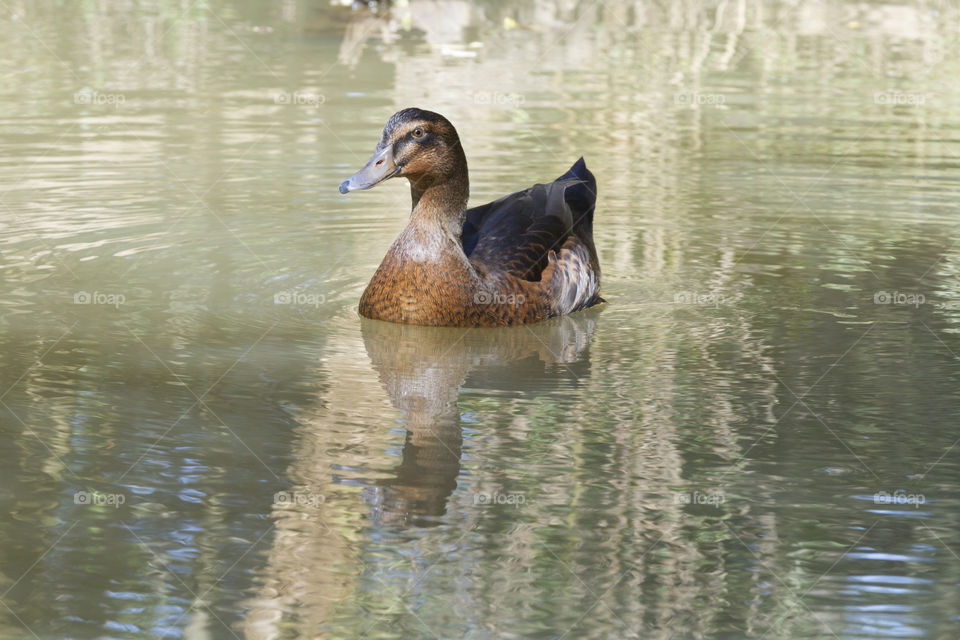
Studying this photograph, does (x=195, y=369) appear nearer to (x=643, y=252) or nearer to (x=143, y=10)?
(x=643, y=252)

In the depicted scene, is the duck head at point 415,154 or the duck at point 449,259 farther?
the duck at point 449,259

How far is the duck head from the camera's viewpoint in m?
9.05

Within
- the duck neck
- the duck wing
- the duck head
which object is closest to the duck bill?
the duck head

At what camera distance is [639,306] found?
999 centimetres

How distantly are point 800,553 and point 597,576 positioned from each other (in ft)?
2.83

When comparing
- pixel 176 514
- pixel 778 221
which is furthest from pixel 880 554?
pixel 778 221

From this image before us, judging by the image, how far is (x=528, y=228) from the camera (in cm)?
1012

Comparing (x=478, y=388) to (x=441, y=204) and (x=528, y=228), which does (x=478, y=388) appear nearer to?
(x=441, y=204)

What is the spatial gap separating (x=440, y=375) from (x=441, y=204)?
154cm

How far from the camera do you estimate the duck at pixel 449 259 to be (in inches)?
362

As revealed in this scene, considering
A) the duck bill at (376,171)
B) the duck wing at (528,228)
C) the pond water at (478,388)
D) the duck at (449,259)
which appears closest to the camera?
the pond water at (478,388)

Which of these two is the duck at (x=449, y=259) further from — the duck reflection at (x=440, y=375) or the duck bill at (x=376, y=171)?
the duck reflection at (x=440, y=375)

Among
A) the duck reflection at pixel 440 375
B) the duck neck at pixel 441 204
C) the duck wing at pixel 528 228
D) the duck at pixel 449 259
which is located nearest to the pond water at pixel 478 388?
the duck reflection at pixel 440 375

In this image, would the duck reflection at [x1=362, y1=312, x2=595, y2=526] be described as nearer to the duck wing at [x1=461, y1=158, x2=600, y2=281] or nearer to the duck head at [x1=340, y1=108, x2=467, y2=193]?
the duck wing at [x1=461, y1=158, x2=600, y2=281]
